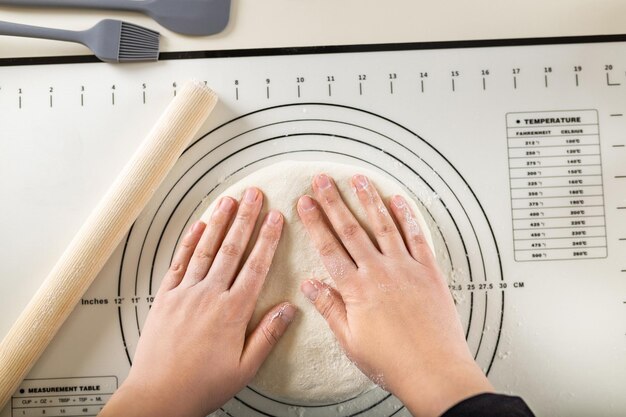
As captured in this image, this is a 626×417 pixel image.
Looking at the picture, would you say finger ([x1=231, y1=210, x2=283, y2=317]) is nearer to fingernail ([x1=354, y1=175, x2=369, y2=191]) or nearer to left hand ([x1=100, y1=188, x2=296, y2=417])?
left hand ([x1=100, y1=188, x2=296, y2=417])

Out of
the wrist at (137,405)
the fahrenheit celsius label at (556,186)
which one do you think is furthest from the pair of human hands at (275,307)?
the fahrenheit celsius label at (556,186)

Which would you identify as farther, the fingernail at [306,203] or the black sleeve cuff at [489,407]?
the fingernail at [306,203]

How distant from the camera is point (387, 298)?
63 cm

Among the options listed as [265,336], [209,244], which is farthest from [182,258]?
[265,336]

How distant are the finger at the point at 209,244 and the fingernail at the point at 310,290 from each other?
13 centimetres

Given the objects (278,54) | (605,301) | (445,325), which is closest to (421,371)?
(445,325)

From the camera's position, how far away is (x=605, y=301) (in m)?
Answer: 0.70

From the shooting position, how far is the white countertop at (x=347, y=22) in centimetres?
71

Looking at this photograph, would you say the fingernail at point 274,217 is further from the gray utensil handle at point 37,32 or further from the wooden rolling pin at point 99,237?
the gray utensil handle at point 37,32

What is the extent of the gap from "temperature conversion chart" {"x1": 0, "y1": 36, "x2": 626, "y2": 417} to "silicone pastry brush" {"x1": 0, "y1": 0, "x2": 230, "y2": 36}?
42mm

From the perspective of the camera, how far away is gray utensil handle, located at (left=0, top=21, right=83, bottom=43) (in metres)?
0.69

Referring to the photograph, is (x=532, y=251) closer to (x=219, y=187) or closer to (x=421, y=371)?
(x=421, y=371)

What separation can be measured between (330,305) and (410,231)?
0.45 feet

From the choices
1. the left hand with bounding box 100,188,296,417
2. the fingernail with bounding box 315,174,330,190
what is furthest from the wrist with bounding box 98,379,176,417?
the fingernail with bounding box 315,174,330,190
